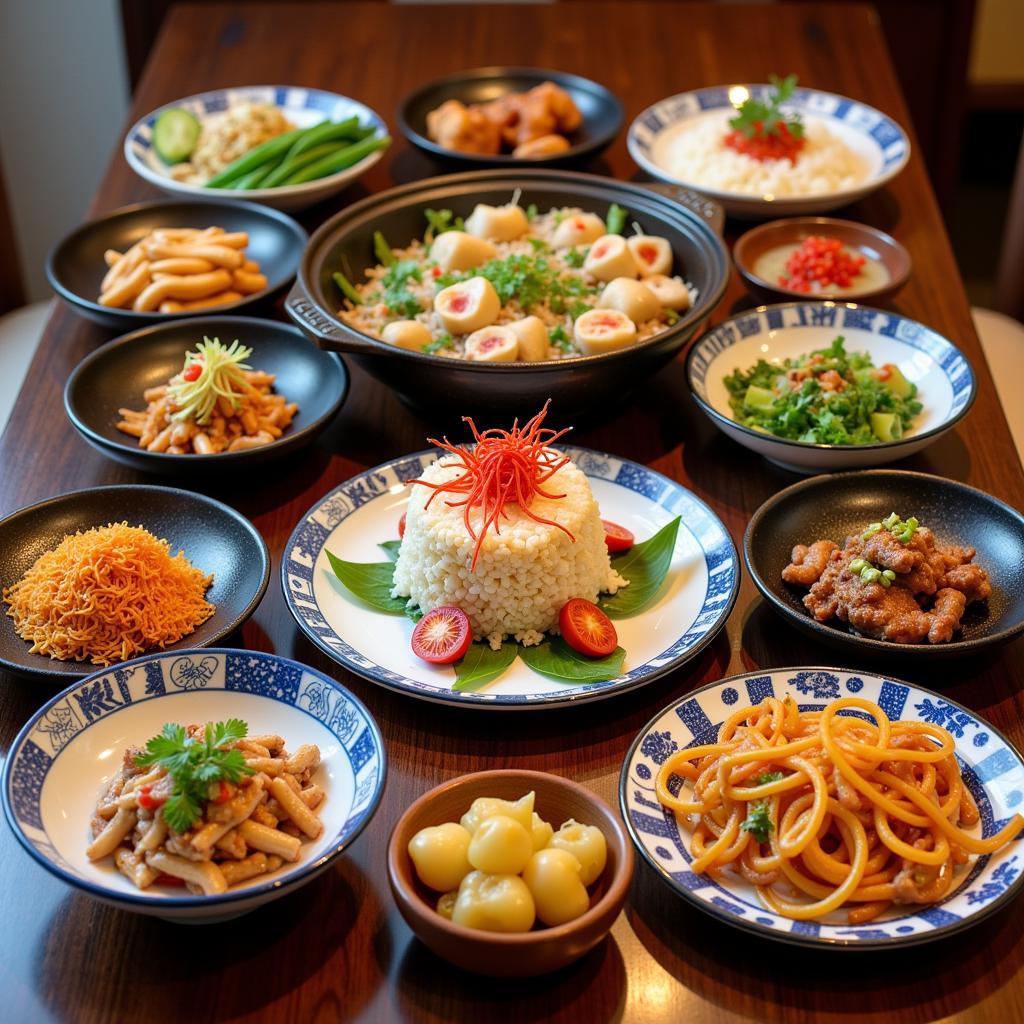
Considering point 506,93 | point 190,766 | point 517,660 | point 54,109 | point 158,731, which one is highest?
point 190,766

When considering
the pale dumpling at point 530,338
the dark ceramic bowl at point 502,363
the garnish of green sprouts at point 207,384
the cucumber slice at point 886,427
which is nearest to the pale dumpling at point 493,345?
the pale dumpling at point 530,338

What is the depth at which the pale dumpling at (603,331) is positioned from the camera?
7.82ft

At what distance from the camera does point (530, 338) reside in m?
2.37

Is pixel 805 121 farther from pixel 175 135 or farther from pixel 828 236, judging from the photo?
pixel 175 135

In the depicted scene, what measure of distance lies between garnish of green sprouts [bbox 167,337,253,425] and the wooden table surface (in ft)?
0.50

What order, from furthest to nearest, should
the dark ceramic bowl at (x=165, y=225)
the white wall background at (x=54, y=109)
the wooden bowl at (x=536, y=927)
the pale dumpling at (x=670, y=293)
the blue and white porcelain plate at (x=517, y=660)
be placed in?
1. the white wall background at (x=54, y=109)
2. the dark ceramic bowl at (x=165, y=225)
3. the pale dumpling at (x=670, y=293)
4. the blue and white porcelain plate at (x=517, y=660)
5. the wooden bowl at (x=536, y=927)

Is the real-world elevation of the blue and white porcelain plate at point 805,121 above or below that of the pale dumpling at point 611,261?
below

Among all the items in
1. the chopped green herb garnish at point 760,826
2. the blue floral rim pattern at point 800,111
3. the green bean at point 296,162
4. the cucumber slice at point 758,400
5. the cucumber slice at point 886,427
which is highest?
the chopped green herb garnish at point 760,826

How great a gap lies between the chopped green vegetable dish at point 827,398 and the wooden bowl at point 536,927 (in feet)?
3.29

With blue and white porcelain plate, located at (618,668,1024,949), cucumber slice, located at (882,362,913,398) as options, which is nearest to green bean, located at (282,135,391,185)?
cucumber slice, located at (882,362,913,398)

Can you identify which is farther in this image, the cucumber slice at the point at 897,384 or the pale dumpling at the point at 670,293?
the pale dumpling at the point at 670,293

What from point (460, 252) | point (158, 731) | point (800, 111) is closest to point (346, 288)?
point (460, 252)

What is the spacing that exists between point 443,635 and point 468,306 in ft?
2.65

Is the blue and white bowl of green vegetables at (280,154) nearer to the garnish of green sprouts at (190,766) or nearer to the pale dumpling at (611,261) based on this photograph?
the pale dumpling at (611,261)
